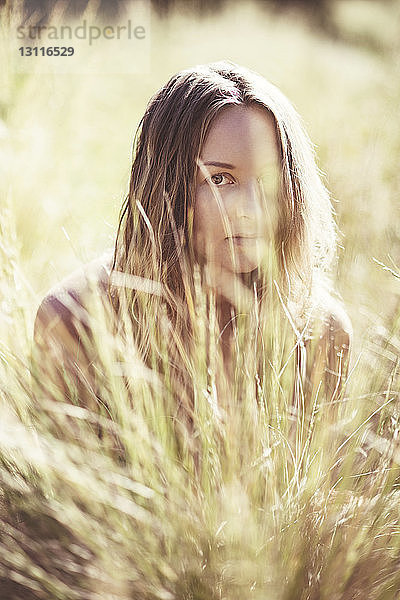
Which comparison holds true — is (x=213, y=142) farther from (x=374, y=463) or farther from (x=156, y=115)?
(x=374, y=463)

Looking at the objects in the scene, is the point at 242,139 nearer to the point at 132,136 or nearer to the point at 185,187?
the point at 185,187

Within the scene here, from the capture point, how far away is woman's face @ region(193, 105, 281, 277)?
2.92 ft

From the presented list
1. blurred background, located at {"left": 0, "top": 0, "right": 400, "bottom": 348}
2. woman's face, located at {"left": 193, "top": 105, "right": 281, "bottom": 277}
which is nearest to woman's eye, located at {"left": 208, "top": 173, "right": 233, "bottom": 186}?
woman's face, located at {"left": 193, "top": 105, "right": 281, "bottom": 277}

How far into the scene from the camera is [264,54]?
3.12m

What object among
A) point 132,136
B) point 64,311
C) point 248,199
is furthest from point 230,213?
point 132,136

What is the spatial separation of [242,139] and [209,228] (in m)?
0.13

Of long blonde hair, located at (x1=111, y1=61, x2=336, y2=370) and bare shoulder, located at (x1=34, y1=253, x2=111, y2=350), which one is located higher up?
long blonde hair, located at (x1=111, y1=61, x2=336, y2=370)

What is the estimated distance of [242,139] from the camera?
920 millimetres

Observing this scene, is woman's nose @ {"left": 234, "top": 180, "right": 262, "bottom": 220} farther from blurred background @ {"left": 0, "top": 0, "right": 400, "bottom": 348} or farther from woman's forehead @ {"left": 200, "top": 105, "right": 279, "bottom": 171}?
blurred background @ {"left": 0, "top": 0, "right": 400, "bottom": 348}

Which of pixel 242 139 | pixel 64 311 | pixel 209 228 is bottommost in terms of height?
pixel 64 311

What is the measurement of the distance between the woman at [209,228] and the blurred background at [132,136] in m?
0.07

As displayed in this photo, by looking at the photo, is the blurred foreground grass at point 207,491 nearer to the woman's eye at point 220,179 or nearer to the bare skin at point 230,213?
the bare skin at point 230,213

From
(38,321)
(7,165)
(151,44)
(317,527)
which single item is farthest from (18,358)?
(151,44)

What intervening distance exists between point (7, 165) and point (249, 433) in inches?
36.1
